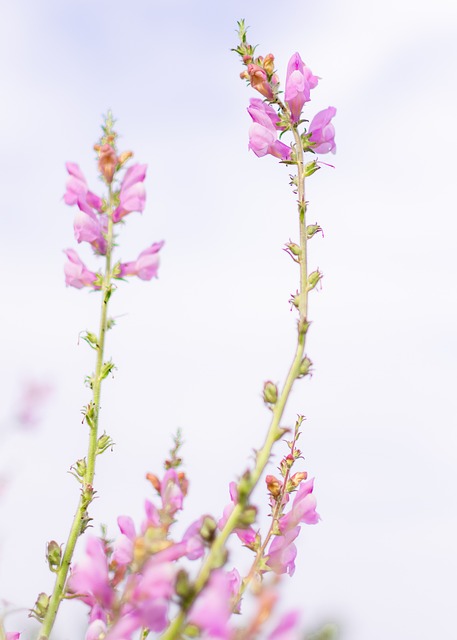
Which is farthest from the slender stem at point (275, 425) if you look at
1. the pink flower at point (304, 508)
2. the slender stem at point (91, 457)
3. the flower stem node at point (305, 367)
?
the pink flower at point (304, 508)

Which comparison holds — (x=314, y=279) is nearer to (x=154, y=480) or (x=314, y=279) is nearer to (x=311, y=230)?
(x=311, y=230)

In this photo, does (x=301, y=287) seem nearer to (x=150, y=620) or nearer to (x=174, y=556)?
(x=174, y=556)

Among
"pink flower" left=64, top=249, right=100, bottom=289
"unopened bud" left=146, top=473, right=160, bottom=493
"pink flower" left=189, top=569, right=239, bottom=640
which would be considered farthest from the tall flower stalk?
"pink flower" left=189, top=569, right=239, bottom=640

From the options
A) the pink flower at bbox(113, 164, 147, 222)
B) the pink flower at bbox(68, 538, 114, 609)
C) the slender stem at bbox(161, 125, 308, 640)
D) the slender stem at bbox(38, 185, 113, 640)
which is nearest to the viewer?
the slender stem at bbox(161, 125, 308, 640)

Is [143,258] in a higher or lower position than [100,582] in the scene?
higher

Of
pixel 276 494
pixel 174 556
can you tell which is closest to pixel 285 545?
pixel 276 494

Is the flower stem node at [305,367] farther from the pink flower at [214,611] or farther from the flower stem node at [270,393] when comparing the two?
the pink flower at [214,611]

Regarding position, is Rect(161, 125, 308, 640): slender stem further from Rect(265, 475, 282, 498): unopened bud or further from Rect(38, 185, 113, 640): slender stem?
Rect(265, 475, 282, 498): unopened bud
